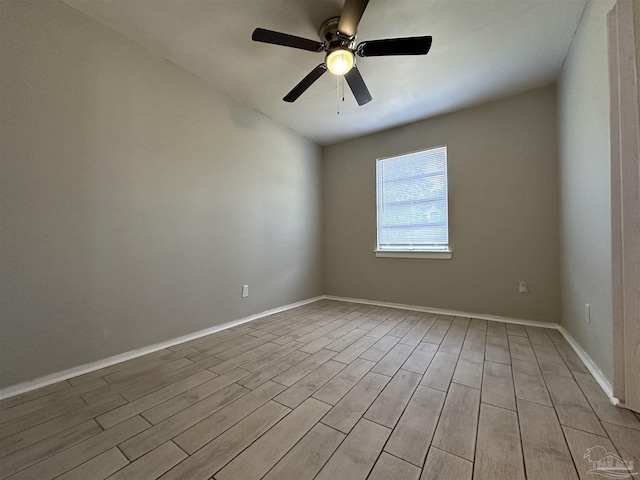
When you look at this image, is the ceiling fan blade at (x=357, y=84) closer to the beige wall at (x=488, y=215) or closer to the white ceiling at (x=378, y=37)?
the white ceiling at (x=378, y=37)

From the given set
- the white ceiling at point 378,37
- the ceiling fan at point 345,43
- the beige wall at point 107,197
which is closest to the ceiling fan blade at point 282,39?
the ceiling fan at point 345,43

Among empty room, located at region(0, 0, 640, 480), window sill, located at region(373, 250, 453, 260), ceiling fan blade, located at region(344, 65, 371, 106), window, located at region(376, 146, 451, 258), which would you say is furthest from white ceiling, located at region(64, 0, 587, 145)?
window sill, located at region(373, 250, 453, 260)

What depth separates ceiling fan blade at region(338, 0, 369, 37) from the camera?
1419 mm

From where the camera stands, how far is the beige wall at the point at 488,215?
256 centimetres

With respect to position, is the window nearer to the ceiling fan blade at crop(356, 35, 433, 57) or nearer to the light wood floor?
the light wood floor

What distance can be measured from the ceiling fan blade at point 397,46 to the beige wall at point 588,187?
100cm

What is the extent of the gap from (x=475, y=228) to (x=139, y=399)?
3.41 meters

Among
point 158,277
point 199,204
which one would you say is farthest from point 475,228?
point 158,277

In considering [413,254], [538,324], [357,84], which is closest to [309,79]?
[357,84]

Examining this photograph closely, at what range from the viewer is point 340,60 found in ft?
5.72

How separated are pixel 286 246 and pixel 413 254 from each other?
1726 mm

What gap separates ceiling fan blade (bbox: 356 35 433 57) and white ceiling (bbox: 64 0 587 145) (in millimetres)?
305

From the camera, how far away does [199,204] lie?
2404 millimetres

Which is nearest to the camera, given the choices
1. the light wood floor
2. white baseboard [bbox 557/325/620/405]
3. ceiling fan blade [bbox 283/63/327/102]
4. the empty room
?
the light wood floor
